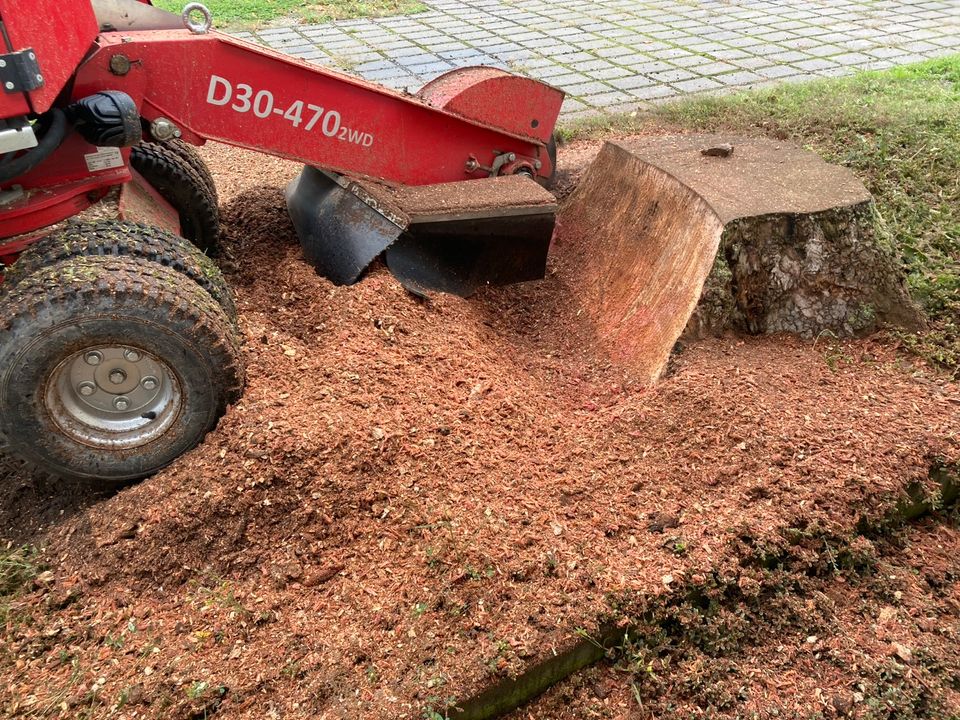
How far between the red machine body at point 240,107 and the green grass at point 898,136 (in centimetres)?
196

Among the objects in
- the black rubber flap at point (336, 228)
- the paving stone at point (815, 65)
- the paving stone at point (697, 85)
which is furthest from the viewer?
the paving stone at point (815, 65)

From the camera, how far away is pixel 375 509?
9.00ft

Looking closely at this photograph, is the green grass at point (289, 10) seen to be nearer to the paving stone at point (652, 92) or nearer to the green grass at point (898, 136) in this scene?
the paving stone at point (652, 92)

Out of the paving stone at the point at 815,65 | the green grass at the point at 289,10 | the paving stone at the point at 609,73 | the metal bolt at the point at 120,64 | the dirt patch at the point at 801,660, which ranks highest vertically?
the metal bolt at the point at 120,64

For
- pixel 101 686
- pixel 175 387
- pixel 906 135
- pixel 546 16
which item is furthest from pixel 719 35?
pixel 101 686

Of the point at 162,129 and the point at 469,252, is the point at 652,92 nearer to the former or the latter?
the point at 469,252

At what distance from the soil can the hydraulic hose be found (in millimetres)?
1045

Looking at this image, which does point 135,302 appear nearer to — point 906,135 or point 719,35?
point 906,135

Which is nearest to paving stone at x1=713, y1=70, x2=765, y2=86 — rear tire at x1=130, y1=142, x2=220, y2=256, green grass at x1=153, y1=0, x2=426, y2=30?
green grass at x1=153, y1=0, x2=426, y2=30

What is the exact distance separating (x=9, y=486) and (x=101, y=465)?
19.8 inches

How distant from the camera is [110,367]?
114 inches

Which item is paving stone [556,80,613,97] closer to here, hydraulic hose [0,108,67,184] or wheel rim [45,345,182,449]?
hydraulic hose [0,108,67,184]

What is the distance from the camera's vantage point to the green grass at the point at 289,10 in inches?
Result: 350

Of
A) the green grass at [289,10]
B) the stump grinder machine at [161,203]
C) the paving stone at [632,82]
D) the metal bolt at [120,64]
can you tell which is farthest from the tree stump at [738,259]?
the green grass at [289,10]
